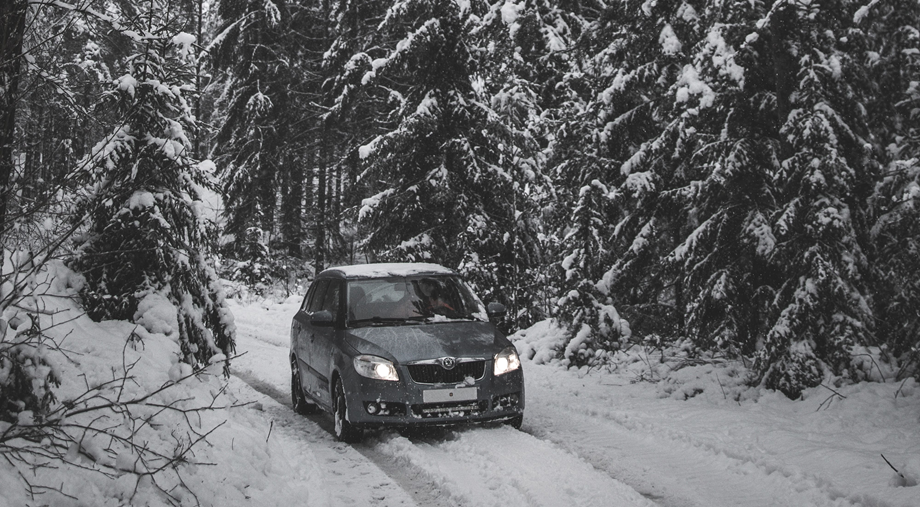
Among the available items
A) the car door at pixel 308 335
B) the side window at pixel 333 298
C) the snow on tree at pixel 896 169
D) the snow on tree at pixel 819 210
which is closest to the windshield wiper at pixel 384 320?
the side window at pixel 333 298

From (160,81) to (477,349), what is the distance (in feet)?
15.4

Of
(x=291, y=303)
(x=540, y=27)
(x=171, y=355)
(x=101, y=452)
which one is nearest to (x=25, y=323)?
(x=101, y=452)

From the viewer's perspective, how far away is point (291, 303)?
947 inches

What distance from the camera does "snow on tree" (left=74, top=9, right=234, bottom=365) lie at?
24.3 ft

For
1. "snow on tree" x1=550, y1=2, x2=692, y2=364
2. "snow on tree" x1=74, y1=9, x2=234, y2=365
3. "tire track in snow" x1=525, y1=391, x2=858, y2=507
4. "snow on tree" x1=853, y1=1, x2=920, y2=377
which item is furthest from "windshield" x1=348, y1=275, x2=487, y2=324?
"snow on tree" x1=853, y1=1, x2=920, y2=377

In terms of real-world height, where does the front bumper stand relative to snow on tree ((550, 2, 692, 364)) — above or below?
below

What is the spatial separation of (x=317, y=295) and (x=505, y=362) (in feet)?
11.6

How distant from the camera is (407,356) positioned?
7352mm

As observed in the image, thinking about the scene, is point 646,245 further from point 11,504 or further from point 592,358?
point 11,504

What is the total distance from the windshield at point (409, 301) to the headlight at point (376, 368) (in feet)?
2.99

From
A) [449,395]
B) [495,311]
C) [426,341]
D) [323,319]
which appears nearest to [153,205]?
[323,319]

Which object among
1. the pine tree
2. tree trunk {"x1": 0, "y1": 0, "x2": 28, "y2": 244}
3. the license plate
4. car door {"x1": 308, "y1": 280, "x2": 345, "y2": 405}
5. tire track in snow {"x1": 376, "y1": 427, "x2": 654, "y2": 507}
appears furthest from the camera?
the pine tree

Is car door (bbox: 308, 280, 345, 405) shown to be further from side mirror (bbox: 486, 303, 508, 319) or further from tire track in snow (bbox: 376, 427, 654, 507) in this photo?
side mirror (bbox: 486, 303, 508, 319)

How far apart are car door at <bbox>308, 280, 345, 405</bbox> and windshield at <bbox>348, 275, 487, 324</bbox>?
7.7 inches
